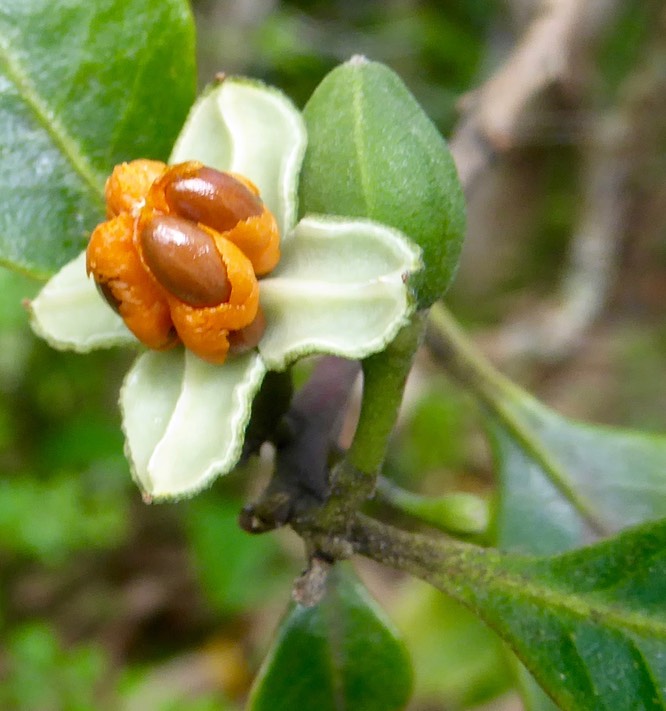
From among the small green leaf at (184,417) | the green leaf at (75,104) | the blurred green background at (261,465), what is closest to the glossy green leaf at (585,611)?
the small green leaf at (184,417)

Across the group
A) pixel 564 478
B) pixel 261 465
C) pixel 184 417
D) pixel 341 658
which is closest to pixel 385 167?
pixel 184 417

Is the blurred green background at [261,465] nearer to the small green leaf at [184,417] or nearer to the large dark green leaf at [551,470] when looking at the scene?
the large dark green leaf at [551,470]

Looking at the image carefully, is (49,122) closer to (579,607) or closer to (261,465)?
(579,607)

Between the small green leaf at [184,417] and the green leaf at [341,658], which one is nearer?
the small green leaf at [184,417]

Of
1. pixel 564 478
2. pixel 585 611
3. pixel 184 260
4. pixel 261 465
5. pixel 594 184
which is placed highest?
pixel 184 260

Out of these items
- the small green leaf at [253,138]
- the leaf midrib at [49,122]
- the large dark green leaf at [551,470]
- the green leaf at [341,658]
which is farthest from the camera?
the large dark green leaf at [551,470]

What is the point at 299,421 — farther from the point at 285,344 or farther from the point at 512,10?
the point at 512,10
